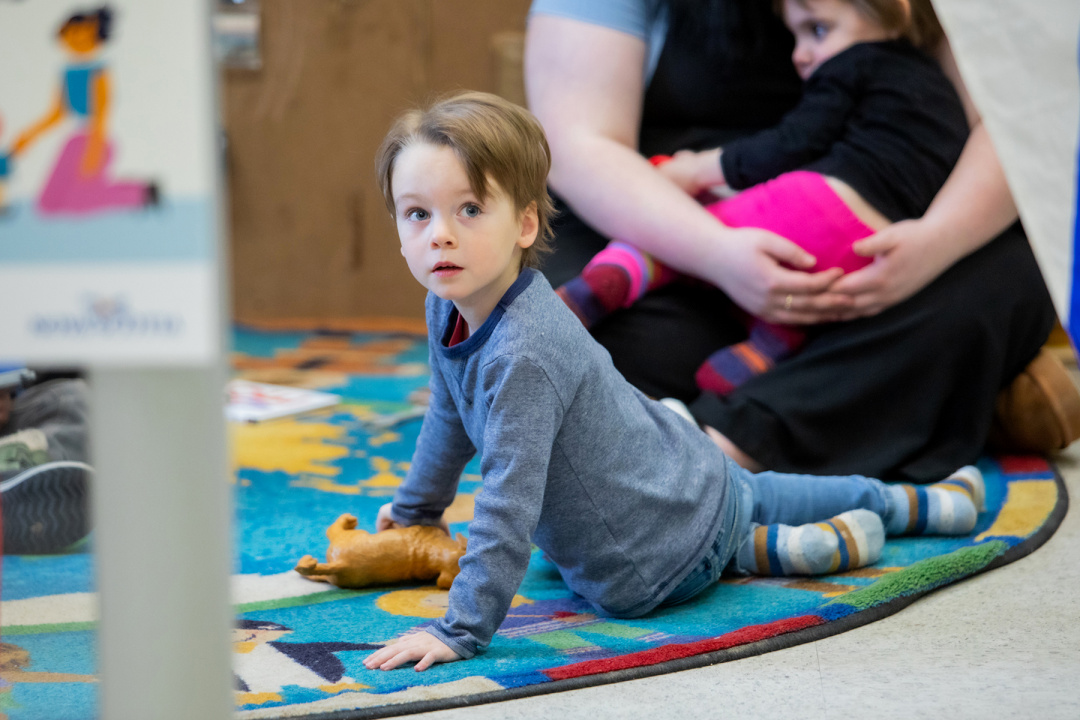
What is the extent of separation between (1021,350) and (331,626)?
3.31 feet

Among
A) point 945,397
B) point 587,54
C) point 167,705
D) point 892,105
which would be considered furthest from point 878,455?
point 167,705

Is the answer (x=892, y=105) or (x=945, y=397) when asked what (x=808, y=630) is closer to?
(x=945, y=397)

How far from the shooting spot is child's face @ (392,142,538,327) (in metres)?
0.83

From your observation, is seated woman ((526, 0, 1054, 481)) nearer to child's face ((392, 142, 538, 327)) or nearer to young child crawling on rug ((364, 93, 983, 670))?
young child crawling on rug ((364, 93, 983, 670))

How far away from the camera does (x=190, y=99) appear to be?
437mm

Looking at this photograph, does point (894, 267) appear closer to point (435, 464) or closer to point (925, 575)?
point (925, 575)

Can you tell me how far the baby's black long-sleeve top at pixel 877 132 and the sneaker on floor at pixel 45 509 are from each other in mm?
928

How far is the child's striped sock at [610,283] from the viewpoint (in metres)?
1.37

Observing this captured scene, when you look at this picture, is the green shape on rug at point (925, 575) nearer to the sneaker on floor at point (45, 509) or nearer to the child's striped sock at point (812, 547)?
the child's striped sock at point (812, 547)

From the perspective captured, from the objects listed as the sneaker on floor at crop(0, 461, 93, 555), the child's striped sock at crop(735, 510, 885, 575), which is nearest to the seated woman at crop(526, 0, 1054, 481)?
the child's striped sock at crop(735, 510, 885, 575)

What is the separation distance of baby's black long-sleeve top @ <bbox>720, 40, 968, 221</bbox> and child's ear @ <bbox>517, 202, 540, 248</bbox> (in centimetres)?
59

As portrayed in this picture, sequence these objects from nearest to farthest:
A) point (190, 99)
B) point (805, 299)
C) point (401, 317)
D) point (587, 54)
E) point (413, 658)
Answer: point (190, 99), point (413, 658), point (805, 299), point (587, 54), point (401, 317)

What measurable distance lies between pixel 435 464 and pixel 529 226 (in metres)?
0.27

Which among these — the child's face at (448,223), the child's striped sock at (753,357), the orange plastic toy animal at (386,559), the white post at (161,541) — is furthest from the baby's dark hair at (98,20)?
the child's striped sock at (753,357)
